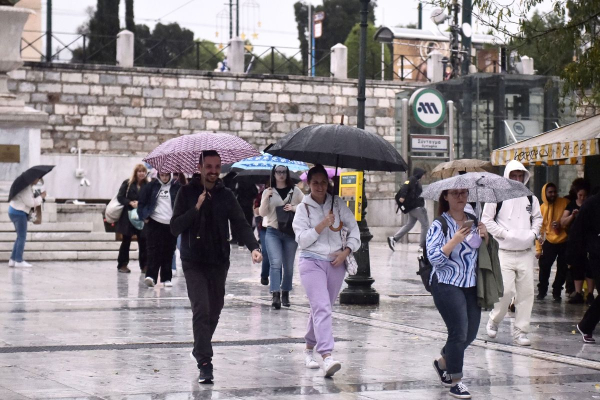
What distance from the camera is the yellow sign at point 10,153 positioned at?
21578mm

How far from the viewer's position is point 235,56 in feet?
116

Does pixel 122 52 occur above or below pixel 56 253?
above

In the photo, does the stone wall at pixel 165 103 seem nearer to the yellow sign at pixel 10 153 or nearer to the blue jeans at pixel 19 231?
the yellow sign at pixel 10 153

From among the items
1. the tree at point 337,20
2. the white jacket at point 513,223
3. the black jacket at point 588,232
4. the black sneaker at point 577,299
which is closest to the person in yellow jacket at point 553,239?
the black sneaker at point 577,299

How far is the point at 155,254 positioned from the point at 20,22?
9.18 metres

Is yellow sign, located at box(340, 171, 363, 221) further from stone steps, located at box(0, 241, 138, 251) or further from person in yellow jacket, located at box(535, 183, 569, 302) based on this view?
stone steps, located at box(0, 241, 138, 251)

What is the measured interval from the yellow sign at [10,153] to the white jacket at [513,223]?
13.3m

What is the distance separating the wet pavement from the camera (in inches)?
296

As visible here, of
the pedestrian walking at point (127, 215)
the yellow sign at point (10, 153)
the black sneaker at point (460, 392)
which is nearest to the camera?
the black sneaker at point (460, 392)

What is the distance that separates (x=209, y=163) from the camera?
26.3 ft

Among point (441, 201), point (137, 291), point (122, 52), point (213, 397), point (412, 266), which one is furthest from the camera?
point (122, 52)

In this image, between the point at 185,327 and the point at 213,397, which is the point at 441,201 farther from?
the point at 185,327

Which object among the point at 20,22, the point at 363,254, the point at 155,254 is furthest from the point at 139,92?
the point at 363,254

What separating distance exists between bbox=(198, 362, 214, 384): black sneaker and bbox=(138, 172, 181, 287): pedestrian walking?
7.23 m
